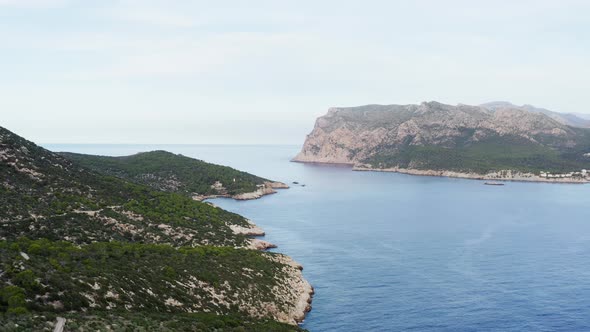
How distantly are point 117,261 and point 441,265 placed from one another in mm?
64245

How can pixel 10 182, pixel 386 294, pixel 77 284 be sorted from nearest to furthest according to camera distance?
pixel 77 284 < pixel 386 294 < pixel 10 182

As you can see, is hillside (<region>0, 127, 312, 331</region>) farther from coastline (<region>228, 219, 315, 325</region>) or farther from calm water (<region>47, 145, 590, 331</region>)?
calm water (<region>47, 145, 590, 331</region>)

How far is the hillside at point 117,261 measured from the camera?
147 ft

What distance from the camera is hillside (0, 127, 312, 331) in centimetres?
4475

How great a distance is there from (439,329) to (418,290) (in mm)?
16749

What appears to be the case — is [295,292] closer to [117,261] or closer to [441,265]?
[117,261]

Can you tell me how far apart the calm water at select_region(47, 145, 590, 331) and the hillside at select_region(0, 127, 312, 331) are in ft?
33.5

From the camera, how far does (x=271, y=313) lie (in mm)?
65812

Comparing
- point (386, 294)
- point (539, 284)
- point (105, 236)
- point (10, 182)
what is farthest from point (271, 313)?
point (10, 182)

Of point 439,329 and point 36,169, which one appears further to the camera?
point 36,169

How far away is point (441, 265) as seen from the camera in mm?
96250

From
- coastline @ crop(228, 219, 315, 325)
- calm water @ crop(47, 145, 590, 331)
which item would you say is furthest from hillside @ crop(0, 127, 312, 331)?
calm water @ crop(47, 145, 590, 331)

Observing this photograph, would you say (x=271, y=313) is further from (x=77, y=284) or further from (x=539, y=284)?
(x=539, y=284)

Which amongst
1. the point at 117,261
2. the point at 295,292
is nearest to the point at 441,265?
the point at 295,292
